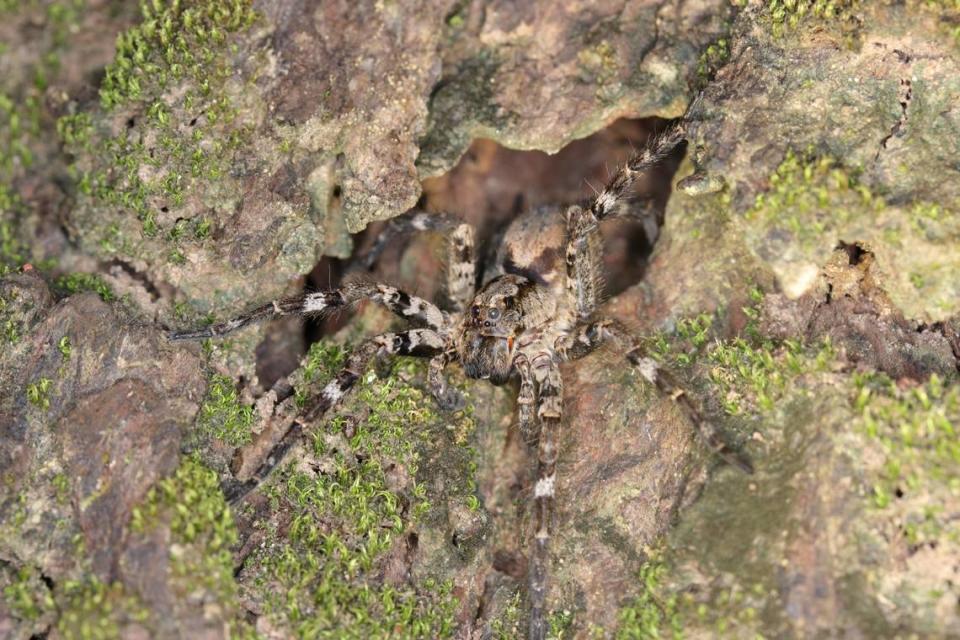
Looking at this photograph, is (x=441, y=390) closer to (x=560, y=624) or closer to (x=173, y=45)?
(x=560, y=624)

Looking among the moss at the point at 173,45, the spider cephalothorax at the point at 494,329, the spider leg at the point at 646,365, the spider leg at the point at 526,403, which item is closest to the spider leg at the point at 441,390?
the spider cephalothorax at the point at 494,329

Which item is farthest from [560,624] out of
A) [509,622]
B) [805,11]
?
[805,11]

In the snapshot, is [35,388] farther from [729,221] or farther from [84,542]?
[729,221]

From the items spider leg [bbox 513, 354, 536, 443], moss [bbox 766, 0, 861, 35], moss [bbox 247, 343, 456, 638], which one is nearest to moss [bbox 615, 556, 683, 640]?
moss [bbox 247, 343, 456, 638]

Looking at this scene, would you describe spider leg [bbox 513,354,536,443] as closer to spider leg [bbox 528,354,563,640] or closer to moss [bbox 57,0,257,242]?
spider leg [bbox 528,354,563,640]

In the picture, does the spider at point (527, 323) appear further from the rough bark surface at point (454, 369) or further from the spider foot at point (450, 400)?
the rough bark surface at point (454, 369)

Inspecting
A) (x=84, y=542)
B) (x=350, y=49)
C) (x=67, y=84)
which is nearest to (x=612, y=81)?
(x=350, y=49)
